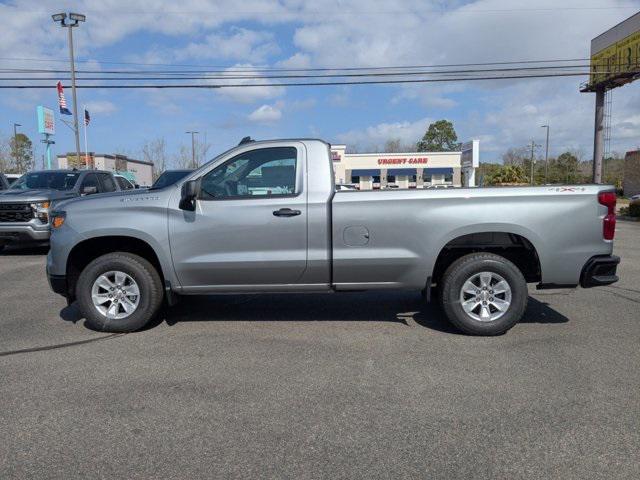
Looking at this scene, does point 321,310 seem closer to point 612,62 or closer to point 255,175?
point 255,175

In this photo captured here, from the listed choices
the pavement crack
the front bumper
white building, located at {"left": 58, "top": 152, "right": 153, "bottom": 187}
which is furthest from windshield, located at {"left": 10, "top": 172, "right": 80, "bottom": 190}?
white building, located at {"left": 58, "top": 152, "right": 153, "bottom": 187}

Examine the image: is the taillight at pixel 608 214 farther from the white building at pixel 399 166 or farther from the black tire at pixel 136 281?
the white building at pixel 399 166

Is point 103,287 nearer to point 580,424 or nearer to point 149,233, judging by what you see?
point 149,233

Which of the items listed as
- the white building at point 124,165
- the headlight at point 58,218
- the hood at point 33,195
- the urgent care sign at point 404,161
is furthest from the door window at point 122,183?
the urgent care sign at point 404,161

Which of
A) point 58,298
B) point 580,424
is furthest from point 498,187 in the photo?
point 58,298

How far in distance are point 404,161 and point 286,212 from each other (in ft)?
167

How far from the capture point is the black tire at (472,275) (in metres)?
5.29

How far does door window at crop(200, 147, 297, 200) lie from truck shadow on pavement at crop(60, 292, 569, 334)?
1.58 m

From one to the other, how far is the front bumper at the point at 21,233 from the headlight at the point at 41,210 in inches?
7.7

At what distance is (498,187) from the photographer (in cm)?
538

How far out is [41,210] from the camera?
11.2 metres

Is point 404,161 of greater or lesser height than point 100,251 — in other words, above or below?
above

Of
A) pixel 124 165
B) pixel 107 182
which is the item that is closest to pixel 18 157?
pixel 124 165

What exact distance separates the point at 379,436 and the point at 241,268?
257 cm
